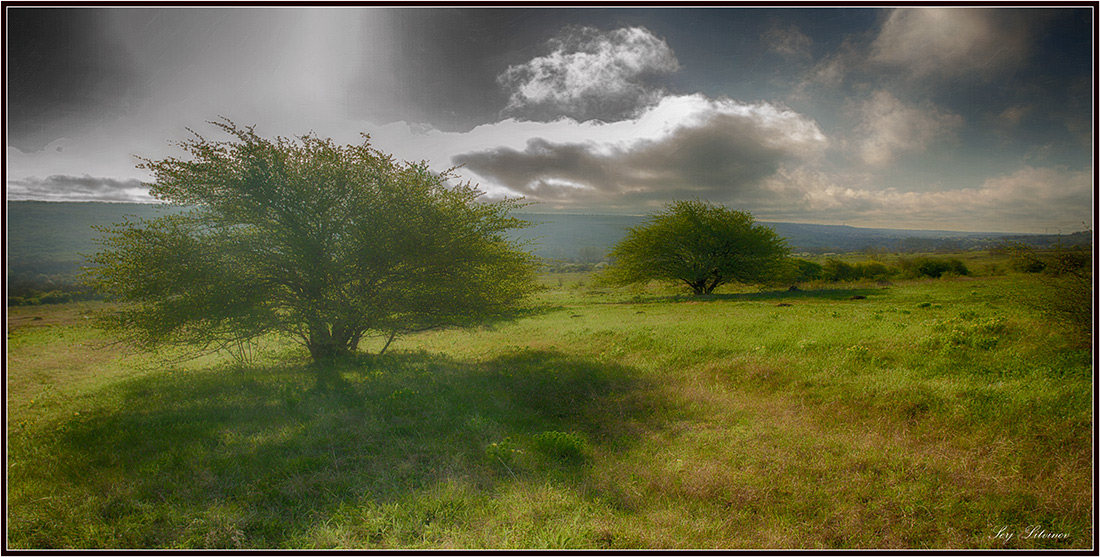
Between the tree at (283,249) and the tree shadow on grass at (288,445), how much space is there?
1729 millimetres

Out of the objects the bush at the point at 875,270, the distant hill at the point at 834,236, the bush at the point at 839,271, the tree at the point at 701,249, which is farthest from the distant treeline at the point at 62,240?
the bush at the point at 875,270

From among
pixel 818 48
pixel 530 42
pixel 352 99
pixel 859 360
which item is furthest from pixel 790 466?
pixel 352 99

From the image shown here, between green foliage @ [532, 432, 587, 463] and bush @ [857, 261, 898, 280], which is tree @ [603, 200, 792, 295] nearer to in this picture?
bush @ [857, 261, 898, 280]

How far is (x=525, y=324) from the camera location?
1928cm

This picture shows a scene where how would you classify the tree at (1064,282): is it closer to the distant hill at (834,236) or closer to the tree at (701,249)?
the distant hill at (834,236)

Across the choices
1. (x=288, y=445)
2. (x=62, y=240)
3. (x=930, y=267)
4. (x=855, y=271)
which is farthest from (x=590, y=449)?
(x=855, y=271)

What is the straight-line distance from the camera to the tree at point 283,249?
8.91 metres

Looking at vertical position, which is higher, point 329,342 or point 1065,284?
point 1065,284

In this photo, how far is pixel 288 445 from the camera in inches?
226

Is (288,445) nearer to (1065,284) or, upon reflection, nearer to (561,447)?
(561,447)

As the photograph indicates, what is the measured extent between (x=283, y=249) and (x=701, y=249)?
2749 centimetres

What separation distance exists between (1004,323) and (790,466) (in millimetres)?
8135

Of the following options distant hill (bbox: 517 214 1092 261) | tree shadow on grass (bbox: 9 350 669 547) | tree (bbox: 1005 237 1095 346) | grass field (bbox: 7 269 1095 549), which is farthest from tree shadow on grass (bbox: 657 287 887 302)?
tree shadow on grass (bbox: 9 350 669 547)

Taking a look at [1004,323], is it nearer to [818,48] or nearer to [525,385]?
[818,48]
